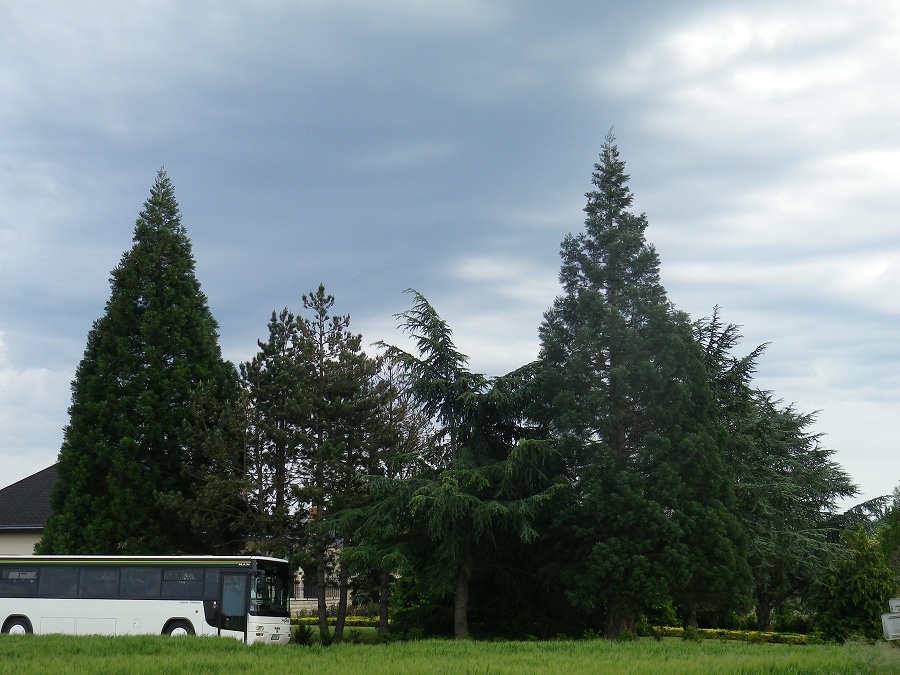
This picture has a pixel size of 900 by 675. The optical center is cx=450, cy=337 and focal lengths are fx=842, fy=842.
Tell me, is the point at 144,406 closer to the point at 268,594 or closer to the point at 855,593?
the point at 268,594

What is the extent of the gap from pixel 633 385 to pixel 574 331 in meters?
3.01

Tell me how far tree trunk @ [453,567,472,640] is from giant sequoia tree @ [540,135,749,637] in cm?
317

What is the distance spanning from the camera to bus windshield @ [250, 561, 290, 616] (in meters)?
26.5

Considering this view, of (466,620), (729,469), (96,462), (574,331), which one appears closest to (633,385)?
(574,331)

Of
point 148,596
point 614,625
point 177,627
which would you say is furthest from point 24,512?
point 614,625

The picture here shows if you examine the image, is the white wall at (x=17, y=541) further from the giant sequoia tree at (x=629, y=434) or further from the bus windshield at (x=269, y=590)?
the giant sequoia tree at (x=629, y=434)

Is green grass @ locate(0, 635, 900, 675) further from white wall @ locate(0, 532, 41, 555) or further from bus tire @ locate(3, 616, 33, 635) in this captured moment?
white wall @ locate(0, 532, 41, 555)

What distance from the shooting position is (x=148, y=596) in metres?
26.7

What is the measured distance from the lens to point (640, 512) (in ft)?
84.4

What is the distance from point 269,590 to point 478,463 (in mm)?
8013

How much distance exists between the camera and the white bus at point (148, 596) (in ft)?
86.3

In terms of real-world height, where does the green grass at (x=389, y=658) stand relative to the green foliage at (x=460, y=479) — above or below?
below

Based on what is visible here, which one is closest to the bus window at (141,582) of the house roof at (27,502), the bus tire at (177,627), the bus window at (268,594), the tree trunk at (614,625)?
the bus tire at (177,627)

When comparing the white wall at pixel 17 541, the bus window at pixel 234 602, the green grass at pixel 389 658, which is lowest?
the green grass at pixel 389 658
